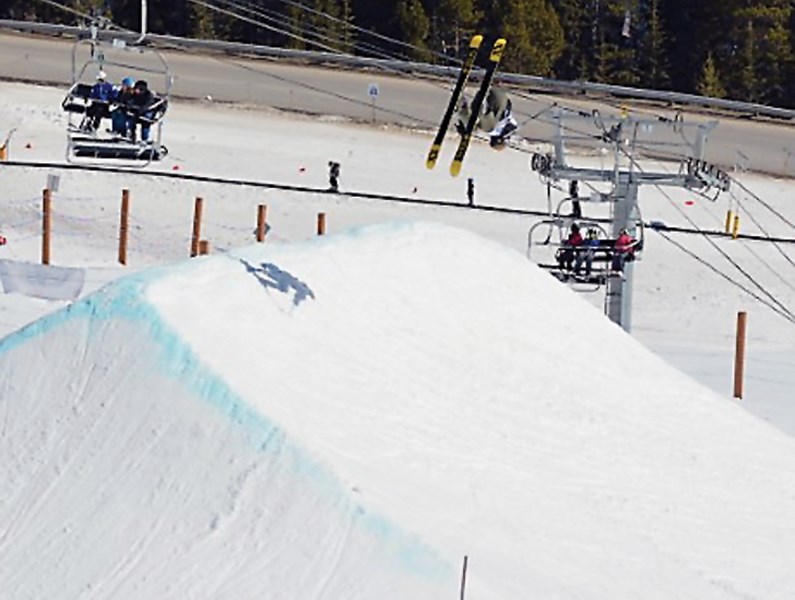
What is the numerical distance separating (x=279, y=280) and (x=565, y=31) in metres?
31.9

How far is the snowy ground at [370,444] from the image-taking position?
8.18 meters

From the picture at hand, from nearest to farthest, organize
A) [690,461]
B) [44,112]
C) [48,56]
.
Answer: [690,461], [44,112], [48,56]

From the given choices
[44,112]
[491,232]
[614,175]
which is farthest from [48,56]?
[614,175]

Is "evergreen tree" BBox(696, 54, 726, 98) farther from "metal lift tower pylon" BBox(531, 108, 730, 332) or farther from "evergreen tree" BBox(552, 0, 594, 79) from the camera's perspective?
"metal lift tower pylon" BBox(531, 108, 730, 332)

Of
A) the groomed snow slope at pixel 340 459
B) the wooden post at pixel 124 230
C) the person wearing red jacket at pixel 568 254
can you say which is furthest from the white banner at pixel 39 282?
the groomed snow slope at pixel 340 459

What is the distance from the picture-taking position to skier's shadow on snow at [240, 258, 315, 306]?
10.7 m

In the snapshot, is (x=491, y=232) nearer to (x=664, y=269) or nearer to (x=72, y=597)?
(x=664, y=269)

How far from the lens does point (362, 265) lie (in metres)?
12.0

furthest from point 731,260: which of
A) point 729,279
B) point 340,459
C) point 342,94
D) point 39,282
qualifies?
point 340,459

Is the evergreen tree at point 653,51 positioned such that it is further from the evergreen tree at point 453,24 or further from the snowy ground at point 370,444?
the snowy ground at point 370,444

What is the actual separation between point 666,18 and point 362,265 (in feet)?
102

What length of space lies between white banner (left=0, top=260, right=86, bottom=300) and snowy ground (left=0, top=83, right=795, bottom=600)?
550 centimetres

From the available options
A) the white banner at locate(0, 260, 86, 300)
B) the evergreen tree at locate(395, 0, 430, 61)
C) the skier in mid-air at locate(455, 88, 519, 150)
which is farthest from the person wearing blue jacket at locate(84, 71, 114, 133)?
the evergreen tree at locate(395, 0, 430, 61)

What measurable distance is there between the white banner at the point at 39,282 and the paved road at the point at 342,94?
1693 centimetres
